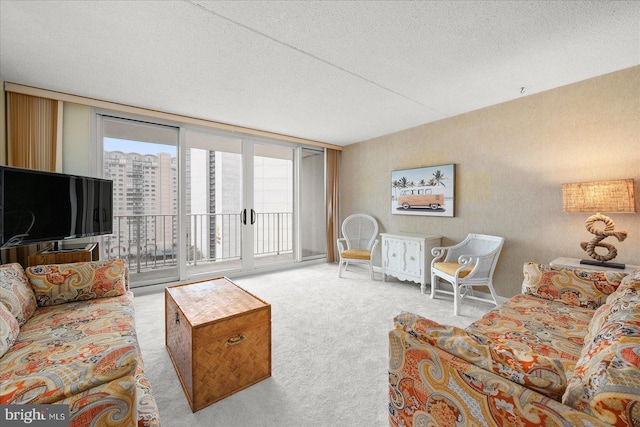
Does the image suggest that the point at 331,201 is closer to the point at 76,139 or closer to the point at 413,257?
the point at 413,257

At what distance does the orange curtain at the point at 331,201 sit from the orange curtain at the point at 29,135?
12.8ft

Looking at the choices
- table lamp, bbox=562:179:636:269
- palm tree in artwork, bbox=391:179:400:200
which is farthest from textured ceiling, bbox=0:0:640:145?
palm tree in artwork, bbox=391:179:400:200

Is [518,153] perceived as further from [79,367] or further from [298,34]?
[79,367]

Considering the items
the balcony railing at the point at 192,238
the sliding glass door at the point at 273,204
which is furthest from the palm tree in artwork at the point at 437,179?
the balcony railing at the point at 192,238

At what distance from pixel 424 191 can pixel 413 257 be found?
1020 mm

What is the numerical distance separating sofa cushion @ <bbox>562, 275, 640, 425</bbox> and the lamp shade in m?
1.92

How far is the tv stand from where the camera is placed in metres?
2.36

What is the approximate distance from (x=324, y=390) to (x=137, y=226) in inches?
160

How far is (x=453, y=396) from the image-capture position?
2.93 ft

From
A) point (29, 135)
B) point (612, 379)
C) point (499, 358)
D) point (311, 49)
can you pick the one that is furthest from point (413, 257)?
point (29, 135)

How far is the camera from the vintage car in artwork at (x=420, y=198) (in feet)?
12.7

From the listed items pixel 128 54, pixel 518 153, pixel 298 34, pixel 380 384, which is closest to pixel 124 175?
pixel 128 54

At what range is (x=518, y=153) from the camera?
3.10m

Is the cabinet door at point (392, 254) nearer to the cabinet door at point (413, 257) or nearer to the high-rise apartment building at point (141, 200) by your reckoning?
the cabinet door at point (413, 257)
